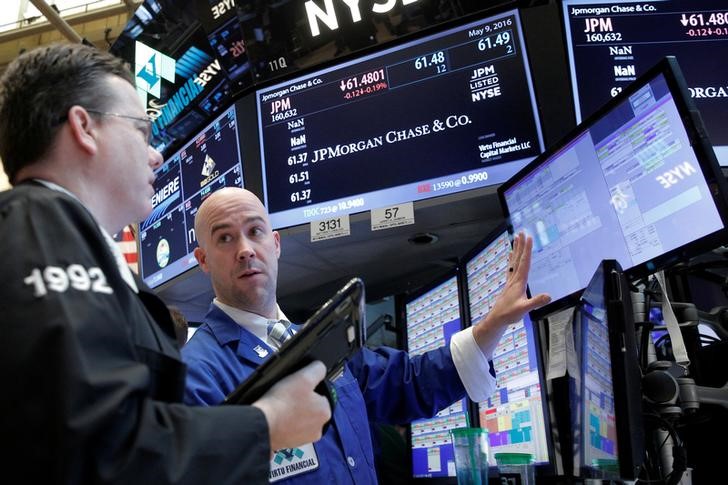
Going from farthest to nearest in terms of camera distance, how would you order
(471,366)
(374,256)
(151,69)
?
(151,69), (374,256), (471,366)

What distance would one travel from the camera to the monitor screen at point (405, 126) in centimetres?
246

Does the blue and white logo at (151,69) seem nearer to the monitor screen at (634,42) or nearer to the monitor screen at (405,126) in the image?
the monitor screen at (405,126)

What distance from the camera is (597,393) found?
1.29 m

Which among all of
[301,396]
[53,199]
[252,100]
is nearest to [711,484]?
[301,396]

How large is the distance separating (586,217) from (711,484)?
0.69 meters

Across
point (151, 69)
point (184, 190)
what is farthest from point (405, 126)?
point (151, 69)

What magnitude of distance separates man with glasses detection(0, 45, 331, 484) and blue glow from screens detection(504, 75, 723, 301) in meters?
0.86

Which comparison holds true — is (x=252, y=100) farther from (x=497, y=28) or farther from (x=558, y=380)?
(x=558, y=380)

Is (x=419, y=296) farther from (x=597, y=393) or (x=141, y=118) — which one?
(x=141, y=118)

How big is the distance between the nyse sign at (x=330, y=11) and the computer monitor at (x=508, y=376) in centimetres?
115

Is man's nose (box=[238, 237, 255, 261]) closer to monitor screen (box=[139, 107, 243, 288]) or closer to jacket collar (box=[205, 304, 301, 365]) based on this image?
jacket collar (box=[205, 304, 301, 365])

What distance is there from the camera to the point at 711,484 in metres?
1.57

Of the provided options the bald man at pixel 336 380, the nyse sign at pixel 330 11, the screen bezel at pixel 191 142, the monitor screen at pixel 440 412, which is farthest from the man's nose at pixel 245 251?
the nyse sign at pixel 330 11

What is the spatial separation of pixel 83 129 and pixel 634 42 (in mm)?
1934
